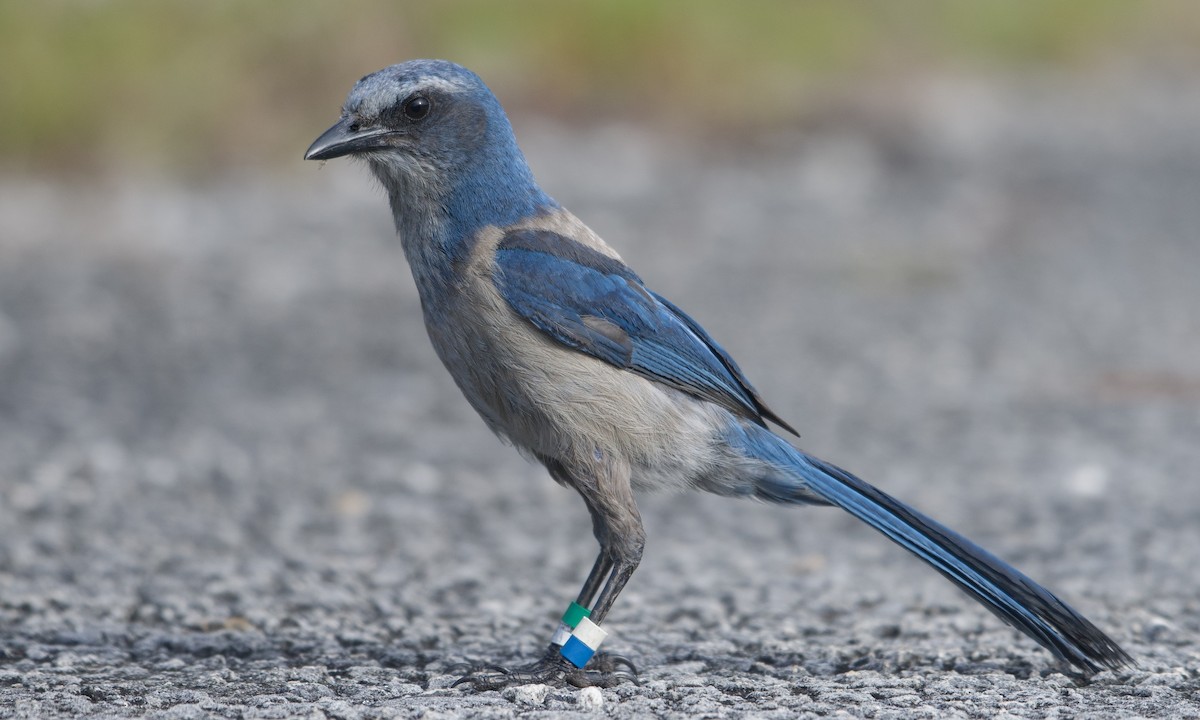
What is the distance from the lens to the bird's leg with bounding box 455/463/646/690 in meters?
3.64

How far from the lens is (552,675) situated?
11.9 ft

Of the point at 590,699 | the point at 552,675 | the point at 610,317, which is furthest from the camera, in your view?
the point at 610,317

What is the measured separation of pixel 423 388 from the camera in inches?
282

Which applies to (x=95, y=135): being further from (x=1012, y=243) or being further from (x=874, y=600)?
(x=874, y=600)

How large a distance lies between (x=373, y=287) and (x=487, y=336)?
5.16m

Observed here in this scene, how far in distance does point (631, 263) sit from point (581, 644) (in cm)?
567

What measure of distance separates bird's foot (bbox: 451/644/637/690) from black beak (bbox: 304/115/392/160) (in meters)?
1.34

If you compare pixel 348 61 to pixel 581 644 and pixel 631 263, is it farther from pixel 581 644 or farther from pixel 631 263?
pixel 581 644

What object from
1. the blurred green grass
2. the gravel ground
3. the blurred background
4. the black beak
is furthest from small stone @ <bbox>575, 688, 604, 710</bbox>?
the blurred green grass

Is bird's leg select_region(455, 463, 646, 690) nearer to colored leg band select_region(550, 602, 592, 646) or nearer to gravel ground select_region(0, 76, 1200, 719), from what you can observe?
colored leg band select_region(550, 602, 592, 646)

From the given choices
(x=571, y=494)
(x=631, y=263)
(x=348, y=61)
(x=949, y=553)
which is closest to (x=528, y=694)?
(x=949, y=553)

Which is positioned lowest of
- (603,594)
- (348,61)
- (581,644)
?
(581,644)

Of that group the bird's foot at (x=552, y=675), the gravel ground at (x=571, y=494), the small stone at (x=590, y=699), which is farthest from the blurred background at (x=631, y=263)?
the small stone at (x=590, y=699)

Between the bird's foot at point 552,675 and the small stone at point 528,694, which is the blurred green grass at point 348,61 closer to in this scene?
the bird's foot at point 552,675
